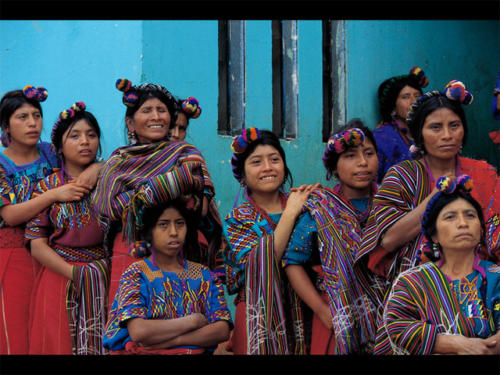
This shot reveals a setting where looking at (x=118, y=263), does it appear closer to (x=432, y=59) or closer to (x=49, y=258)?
(x=49, y=258)

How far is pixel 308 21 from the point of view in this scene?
244 inches

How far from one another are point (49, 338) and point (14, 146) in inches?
47.1

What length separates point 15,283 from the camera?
15.4 ft

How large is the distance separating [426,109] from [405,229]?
2.13ft

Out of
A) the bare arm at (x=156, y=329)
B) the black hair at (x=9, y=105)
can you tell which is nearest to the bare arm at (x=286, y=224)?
the bare arm at (x=156, y=329)

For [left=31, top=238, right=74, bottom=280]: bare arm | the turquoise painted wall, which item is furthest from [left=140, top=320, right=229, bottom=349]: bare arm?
the turquoise painted wall

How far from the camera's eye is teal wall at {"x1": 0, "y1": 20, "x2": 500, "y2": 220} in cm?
562

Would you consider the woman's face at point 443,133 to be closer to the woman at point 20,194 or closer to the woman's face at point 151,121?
the woman's face at point 151,121

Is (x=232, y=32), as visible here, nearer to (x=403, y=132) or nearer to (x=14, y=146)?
(x=403, y=132)

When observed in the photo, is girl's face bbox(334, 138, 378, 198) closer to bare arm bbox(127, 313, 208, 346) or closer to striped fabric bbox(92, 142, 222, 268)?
striped fabric bbox(92, 142, 222, 268)

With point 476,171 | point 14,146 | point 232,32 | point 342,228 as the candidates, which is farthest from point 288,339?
point 232,32

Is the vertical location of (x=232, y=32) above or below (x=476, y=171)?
above

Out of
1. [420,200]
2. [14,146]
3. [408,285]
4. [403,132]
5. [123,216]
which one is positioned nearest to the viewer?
[408,285]

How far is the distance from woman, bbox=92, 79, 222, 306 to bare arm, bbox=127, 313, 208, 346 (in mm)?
530
